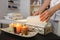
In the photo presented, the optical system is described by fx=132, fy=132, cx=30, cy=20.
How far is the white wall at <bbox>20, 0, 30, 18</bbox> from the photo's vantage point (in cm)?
276

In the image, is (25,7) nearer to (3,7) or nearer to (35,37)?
(3,7)

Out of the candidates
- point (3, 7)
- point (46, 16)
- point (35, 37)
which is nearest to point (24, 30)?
point (35, 37)

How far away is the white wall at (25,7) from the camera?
2.76 m

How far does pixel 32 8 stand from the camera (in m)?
2.79

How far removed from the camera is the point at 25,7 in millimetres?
2801

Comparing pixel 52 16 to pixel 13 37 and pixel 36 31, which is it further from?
pixel 13 37

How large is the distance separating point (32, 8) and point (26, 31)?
1.83 meters

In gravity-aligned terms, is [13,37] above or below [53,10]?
below

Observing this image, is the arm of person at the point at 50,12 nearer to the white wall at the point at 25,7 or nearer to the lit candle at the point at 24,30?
the lit candle at the point at 24,30

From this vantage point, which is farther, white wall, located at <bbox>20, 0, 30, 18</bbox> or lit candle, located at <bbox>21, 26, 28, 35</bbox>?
white wall, located at <bbox>20, 0, 30, 18</bbox>

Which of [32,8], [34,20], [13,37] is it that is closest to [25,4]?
[32,8]

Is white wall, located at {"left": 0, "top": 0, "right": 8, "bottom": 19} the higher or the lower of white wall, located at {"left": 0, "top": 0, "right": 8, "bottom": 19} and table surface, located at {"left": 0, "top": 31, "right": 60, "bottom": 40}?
the higher

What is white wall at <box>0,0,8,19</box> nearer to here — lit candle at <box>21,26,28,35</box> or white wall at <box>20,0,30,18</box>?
white wall at <box>20,0,30,18</box>

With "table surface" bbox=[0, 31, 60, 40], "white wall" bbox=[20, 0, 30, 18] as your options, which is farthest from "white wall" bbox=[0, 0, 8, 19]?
"table surface" bbox=[0, 31, 60, 40]
